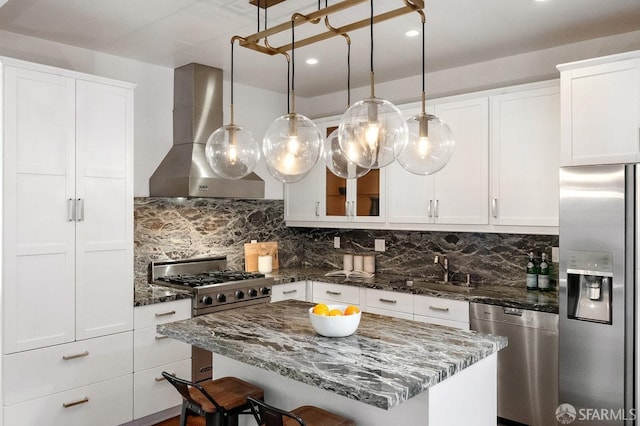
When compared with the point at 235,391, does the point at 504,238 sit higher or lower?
higher

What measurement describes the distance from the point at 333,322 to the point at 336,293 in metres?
2.05

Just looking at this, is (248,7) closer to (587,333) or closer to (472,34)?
(472,34)

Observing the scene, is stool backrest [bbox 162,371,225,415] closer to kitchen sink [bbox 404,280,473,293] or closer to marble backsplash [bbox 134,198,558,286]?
marble backsplash [bbox 134,198,558,286]

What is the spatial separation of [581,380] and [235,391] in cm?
200

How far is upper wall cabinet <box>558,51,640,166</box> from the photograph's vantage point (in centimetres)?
280

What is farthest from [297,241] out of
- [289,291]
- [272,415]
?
[272,415]

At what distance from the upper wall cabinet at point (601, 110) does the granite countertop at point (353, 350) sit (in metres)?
1.35

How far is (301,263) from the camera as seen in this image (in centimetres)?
536

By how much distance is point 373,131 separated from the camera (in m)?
1.83

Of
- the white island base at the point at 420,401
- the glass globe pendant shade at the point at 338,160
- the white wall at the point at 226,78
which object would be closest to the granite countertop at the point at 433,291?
the white wall at the point at 226,78

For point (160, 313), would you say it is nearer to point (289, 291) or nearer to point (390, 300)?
point (289, 291)

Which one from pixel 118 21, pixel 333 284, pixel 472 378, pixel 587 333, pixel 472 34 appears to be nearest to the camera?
pixel 472 378

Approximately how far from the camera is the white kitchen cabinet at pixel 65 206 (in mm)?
2875

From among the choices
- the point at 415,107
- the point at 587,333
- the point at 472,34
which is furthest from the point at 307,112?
the point at 587,333
